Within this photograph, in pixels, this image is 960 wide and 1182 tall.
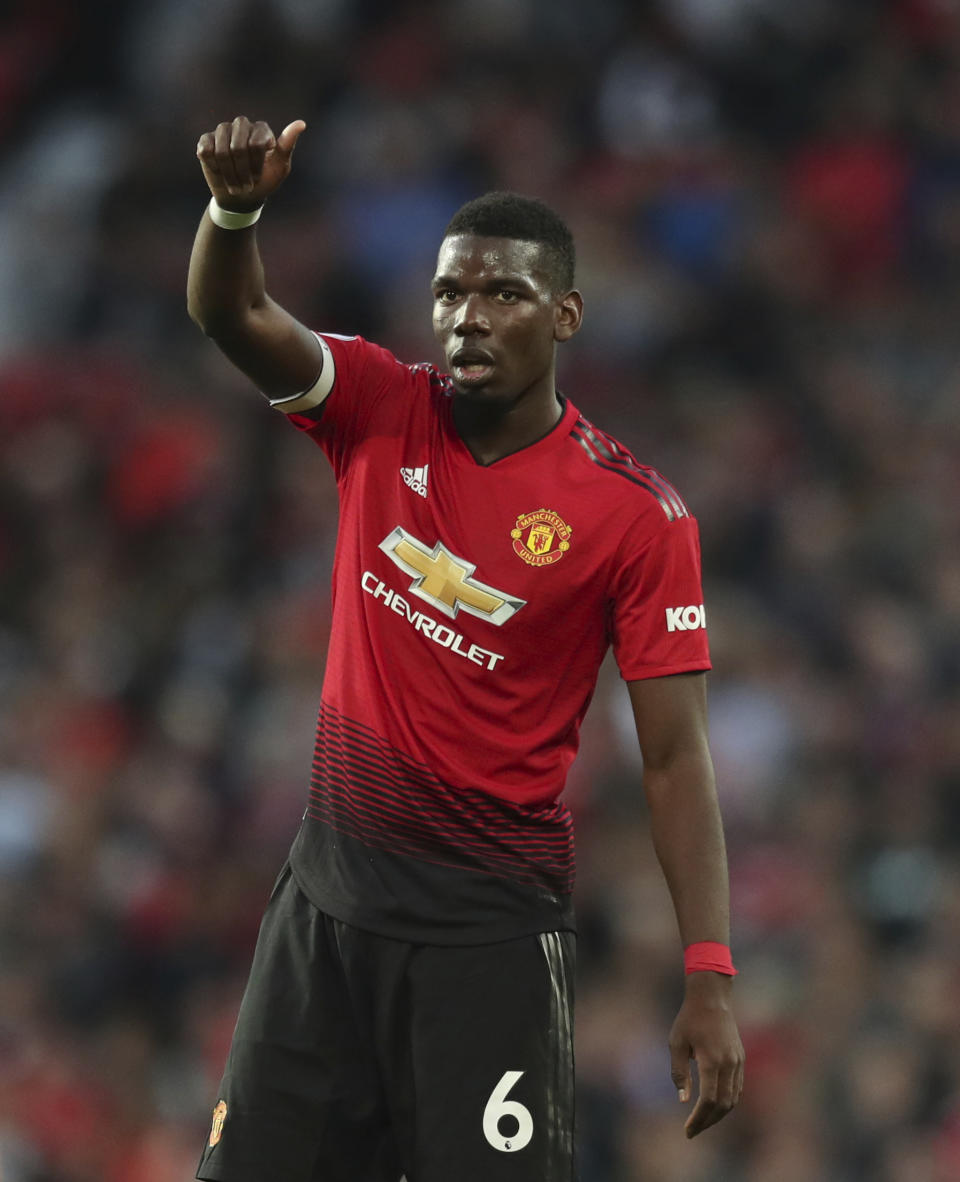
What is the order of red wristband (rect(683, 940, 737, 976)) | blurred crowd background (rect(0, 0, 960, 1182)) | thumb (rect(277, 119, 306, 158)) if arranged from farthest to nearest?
blurred crowd background (rect(0, 0, 960, 1182)) → red wristband (rect(683, 940, 737, 976)) → thumb (rect(277, 119, 306, 158))

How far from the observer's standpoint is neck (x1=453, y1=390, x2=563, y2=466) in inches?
141

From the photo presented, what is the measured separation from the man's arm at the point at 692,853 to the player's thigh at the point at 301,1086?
1.99 feet

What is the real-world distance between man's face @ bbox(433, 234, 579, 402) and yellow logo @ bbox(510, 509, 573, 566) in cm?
25

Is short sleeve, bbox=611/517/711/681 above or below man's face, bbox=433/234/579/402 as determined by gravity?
below

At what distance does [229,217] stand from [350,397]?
0.50 m

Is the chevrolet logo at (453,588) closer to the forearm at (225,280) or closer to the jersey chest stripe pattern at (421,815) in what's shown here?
the jersey chest stripe pattern at (421,815)

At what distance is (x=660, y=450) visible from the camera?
8.62 metres

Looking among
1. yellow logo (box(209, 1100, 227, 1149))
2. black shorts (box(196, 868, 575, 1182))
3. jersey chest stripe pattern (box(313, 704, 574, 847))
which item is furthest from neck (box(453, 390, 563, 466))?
yellow logo (box(209, 1100, 227, 1149))

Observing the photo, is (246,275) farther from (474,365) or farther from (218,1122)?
(218,1122)

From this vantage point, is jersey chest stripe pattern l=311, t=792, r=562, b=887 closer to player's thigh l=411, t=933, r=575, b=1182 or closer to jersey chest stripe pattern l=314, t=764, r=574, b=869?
jersey chest stripe pattern l=314, t=764, r=574, b=869

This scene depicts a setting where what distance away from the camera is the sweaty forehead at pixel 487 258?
11.3 ft

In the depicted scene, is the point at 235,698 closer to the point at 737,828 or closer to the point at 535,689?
the point at 737,828

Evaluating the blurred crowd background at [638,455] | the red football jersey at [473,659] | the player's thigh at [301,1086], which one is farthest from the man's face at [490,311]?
the blurred crowd background at [638,455]

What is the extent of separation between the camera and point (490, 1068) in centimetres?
333
